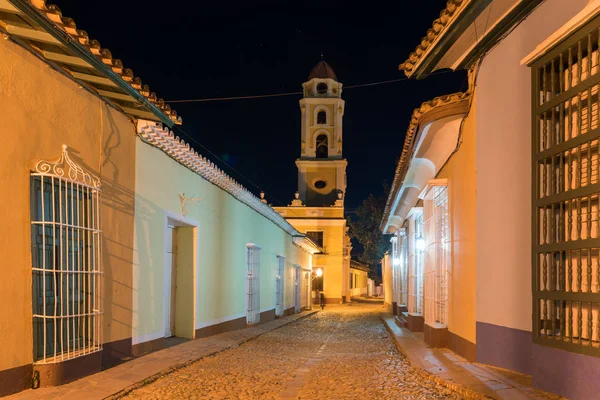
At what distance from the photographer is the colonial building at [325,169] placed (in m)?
37.9

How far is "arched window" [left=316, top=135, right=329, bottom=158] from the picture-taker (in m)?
38.8

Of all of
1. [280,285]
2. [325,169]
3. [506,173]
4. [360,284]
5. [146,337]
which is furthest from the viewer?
[360,284]

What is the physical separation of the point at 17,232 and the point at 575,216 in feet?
17.2

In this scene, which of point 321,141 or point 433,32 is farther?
point 321,141

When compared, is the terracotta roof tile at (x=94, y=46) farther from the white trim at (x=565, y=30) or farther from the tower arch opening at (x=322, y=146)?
the tower arch opening at (x=322, y=146)

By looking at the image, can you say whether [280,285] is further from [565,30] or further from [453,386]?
[565,30]

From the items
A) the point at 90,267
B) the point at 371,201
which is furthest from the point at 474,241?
the point at 371,201

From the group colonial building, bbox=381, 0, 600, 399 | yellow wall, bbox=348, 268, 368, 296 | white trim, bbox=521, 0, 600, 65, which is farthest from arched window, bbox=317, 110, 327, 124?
white trim, bbox=521, 0, 600, 65

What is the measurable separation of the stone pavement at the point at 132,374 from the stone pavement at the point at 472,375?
3275 mm

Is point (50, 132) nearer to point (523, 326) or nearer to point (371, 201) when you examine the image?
point (523, 326)

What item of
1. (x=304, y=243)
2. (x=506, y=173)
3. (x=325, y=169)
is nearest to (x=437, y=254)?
(x=506, y=173)

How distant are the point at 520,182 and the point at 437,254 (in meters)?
4.60

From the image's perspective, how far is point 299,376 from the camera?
798cm

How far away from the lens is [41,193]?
6496mm
